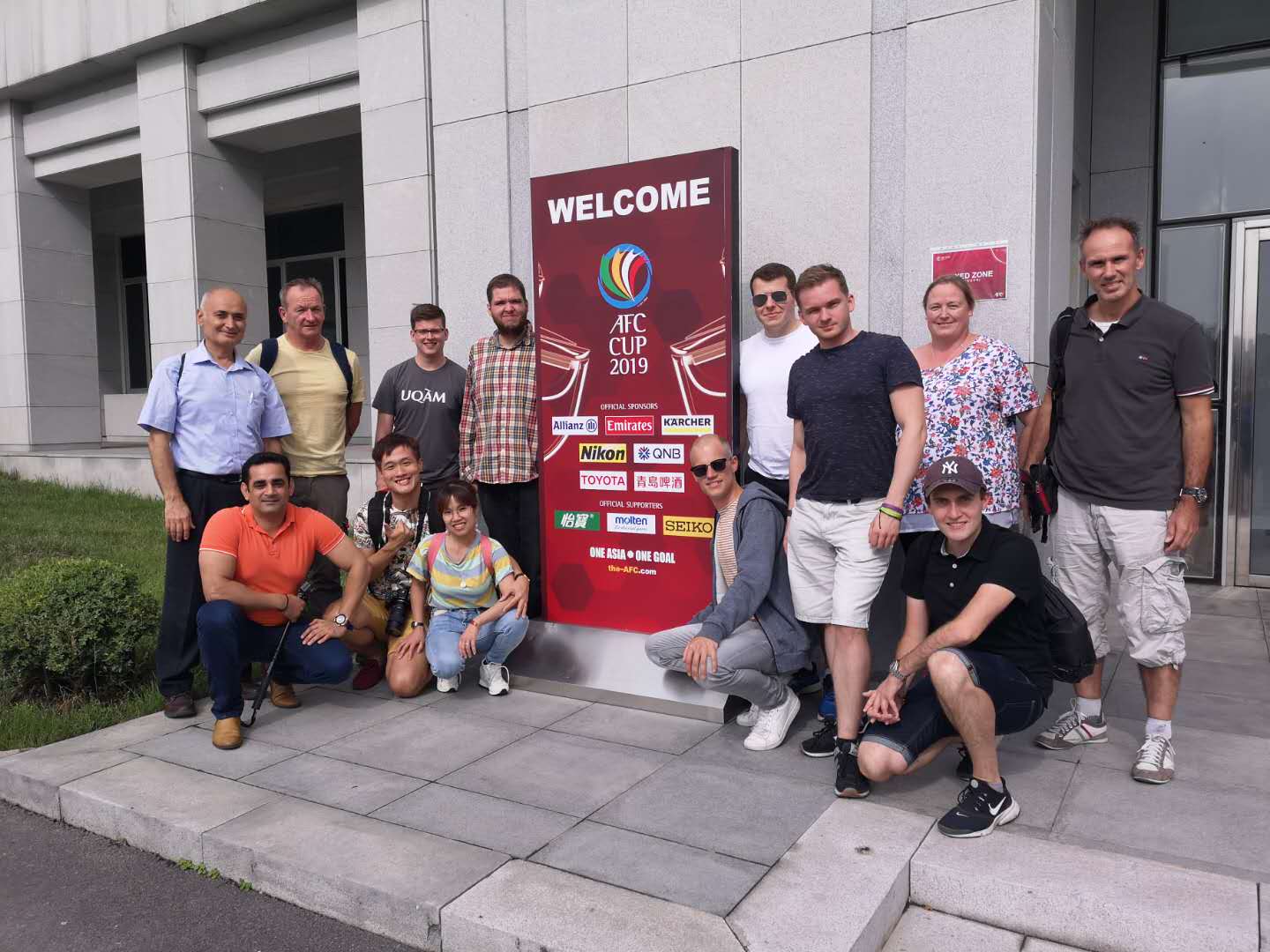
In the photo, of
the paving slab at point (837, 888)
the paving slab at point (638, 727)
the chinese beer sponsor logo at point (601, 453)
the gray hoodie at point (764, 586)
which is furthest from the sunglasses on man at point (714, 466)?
the paving slab at point (837, 888)

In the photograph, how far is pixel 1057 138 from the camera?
18.0 ft

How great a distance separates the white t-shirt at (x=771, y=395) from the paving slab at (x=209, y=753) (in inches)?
100.0

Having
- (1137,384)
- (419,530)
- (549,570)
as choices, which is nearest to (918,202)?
(1137,384)

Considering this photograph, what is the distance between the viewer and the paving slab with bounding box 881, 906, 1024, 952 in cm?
289

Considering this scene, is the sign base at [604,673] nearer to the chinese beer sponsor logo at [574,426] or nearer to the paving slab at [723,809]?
the paving slab at [723,809]

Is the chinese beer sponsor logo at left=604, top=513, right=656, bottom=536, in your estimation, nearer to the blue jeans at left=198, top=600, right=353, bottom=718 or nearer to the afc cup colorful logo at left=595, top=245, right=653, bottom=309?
the afc cup colorful logo at left=595, top=245, right=653, bottom=309

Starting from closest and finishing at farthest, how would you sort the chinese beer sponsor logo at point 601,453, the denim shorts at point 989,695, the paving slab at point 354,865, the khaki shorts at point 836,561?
the paving slab at point 354,865 < the denim shorts at point 989,695 < the khaki shorts at point 836,561 < the chinese beer sponsor logo at point 601,453

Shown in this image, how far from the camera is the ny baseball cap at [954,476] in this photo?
3.43 meters

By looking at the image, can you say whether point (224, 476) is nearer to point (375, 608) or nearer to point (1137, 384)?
point (375, 608)

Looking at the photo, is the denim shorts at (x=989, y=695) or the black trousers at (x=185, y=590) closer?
the denim shorts at (x=989, y=695)

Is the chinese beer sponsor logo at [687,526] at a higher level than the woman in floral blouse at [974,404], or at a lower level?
lower

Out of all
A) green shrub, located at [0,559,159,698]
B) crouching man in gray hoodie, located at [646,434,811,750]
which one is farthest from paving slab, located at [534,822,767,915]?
green shrub, located at [0,559,159,698]

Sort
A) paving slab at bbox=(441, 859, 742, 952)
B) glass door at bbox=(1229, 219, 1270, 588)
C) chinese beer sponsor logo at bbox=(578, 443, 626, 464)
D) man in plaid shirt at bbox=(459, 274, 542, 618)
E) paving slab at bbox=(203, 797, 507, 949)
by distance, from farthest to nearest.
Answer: glass door at bbox=(1229, 219, 1270, 588), man in plaid shirt at bbox=(459, 274, 542, 618), chinese beer sponsor logo at bbox=(578, 443, 626, 464), paving slab at bbox=(203, 797, 507, 949), paving slab at bbox=(441, 859, 742, 952)

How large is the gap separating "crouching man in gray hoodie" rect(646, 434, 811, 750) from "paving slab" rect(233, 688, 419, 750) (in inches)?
55.9
